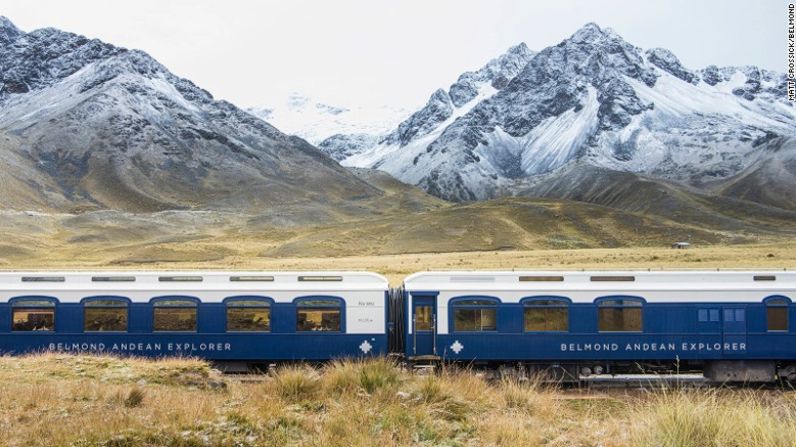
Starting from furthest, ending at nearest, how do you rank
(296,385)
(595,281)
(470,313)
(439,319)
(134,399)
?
(595,281) < (470,313) < (439,319) < (296,385) < (134,399)

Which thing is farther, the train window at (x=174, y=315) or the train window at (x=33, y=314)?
the train window at (x=33, y=314)

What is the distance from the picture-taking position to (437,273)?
68.4 ft

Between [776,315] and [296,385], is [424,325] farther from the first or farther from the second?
[776,315]

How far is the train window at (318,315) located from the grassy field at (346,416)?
5.02 metres

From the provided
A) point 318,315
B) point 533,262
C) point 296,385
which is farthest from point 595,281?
point 533,262

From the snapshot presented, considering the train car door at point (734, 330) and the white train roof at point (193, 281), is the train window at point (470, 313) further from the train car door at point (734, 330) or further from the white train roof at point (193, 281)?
the train car door at point (734, 330)

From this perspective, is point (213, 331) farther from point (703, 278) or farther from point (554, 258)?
point (554, 258)

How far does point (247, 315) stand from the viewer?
833 inches

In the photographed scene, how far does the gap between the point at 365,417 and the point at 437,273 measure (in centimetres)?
1019

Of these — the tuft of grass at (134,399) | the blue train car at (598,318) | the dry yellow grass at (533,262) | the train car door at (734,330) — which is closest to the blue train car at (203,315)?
the blue train car at (598,318)

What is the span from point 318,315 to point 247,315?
197cm

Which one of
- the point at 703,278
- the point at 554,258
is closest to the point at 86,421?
the point at 703,278

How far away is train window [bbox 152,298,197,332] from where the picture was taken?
832 inches

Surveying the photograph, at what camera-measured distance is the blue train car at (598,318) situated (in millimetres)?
20594
